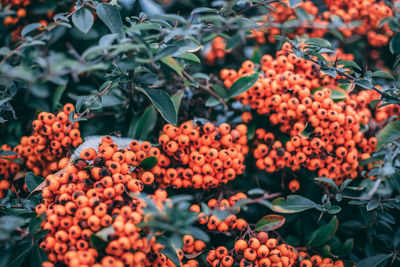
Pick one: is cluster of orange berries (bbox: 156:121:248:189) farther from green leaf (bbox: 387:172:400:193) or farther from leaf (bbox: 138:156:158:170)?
green leaf (bbox: 387:172:400:193)

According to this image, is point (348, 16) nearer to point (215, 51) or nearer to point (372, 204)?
point (215, 51)

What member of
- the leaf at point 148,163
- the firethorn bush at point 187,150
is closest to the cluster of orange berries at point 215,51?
the firethorn bush at point 187,150

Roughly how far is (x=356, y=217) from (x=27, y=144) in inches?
110

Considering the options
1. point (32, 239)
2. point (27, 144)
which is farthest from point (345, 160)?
point (27, 144)

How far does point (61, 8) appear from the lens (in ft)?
9.57

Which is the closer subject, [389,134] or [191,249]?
[191,249]

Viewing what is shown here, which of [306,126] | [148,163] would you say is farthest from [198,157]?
[306,126]

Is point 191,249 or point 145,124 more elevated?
point 145,124

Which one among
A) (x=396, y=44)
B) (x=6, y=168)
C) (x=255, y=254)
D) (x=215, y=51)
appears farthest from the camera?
(x=215, y=51)

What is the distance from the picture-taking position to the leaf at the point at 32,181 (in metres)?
2.23

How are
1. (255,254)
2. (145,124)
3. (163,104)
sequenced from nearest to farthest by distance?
(255,254) < (163,104) < (145,124)

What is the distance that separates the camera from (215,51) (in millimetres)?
3482

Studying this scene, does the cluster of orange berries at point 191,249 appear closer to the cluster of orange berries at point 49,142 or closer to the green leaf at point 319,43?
the cluster of orange berries at point 49,142

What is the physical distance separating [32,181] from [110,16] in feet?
4.38
